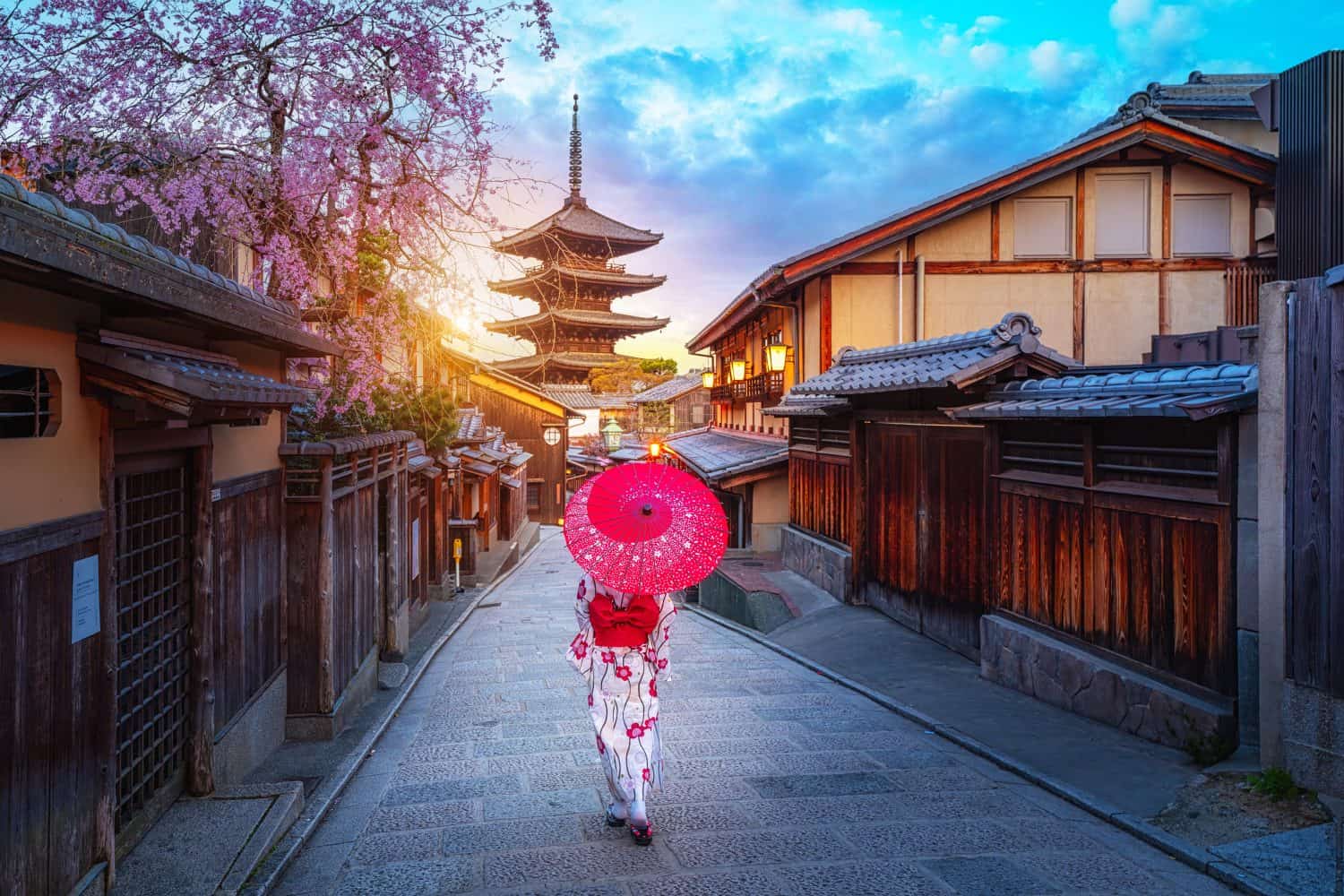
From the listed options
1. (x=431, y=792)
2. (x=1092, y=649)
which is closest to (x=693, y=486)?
(x=431, y=792)

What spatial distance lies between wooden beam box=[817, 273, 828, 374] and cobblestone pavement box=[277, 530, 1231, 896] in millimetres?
9432

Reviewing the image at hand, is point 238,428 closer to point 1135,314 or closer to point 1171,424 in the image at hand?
point 1171,424

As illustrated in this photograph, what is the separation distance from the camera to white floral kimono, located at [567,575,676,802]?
518 centimetres

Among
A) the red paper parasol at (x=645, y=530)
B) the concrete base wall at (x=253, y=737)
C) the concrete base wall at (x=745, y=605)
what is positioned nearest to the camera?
the red paper parasol at (x=645, y=530)

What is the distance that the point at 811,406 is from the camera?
15047 mm

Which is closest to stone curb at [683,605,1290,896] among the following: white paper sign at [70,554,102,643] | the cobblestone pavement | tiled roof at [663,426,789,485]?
the cobblestone pavement

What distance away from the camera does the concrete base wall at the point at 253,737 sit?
19.8 ft

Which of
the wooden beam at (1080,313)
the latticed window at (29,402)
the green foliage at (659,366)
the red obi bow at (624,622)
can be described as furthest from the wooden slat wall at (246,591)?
the green foliage at (659,366)

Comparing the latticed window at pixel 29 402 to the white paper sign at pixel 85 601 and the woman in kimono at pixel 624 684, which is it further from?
the woman in kimono at pixel 624 684

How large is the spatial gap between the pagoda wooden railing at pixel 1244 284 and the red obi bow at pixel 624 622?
15.9 meters

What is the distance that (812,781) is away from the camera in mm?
6109

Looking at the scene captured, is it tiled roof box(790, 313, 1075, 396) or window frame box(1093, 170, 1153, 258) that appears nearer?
tiled roof box(790, 313, 1075, 396)

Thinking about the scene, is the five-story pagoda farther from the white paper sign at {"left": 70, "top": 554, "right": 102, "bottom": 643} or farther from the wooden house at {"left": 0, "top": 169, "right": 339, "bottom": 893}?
the white paper sign at {"left": 70, "top": 554, "right": 102, "bottom": 643}

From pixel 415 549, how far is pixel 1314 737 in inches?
461
